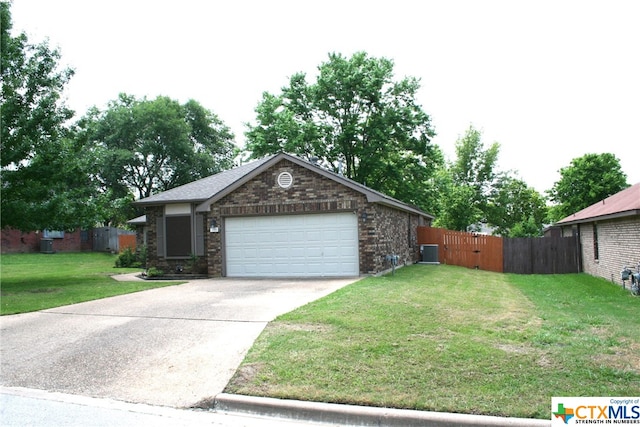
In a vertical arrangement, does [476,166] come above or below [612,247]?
above

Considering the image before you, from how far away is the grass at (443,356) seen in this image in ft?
16.9

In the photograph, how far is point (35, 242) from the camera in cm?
3044

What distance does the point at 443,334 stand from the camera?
726cm

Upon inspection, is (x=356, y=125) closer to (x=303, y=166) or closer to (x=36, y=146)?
(x=303, y=166)

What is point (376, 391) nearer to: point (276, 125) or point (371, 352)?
point (371, 352)

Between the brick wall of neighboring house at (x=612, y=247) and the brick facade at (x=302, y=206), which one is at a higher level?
the brick facade at (x=302, y=206)

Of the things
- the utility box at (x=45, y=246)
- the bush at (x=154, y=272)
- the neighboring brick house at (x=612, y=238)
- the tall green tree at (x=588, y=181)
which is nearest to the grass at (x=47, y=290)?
the bush at (x=154, y=272)

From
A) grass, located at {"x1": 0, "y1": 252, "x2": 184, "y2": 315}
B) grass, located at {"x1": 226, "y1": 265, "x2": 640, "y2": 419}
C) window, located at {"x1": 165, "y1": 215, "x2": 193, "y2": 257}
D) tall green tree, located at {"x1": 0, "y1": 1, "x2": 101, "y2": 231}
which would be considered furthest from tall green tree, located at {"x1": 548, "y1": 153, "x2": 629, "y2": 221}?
tall green tree, located at {"x1": 0, "y1": 1, "x2": 101, "y2": 231}

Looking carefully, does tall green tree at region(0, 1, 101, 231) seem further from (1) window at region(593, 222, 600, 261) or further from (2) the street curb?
(1) window at region(593, 222, 600, 261)

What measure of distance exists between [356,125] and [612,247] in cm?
1733

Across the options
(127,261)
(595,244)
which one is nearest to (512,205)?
(595,244)

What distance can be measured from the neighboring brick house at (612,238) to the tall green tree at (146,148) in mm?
30536

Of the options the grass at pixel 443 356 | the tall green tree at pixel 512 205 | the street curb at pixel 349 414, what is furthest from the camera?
the tall green tree at pixel 512 205

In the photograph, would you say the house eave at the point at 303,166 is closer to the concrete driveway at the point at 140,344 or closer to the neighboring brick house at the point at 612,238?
the concrete driveway at the point at 140,344
